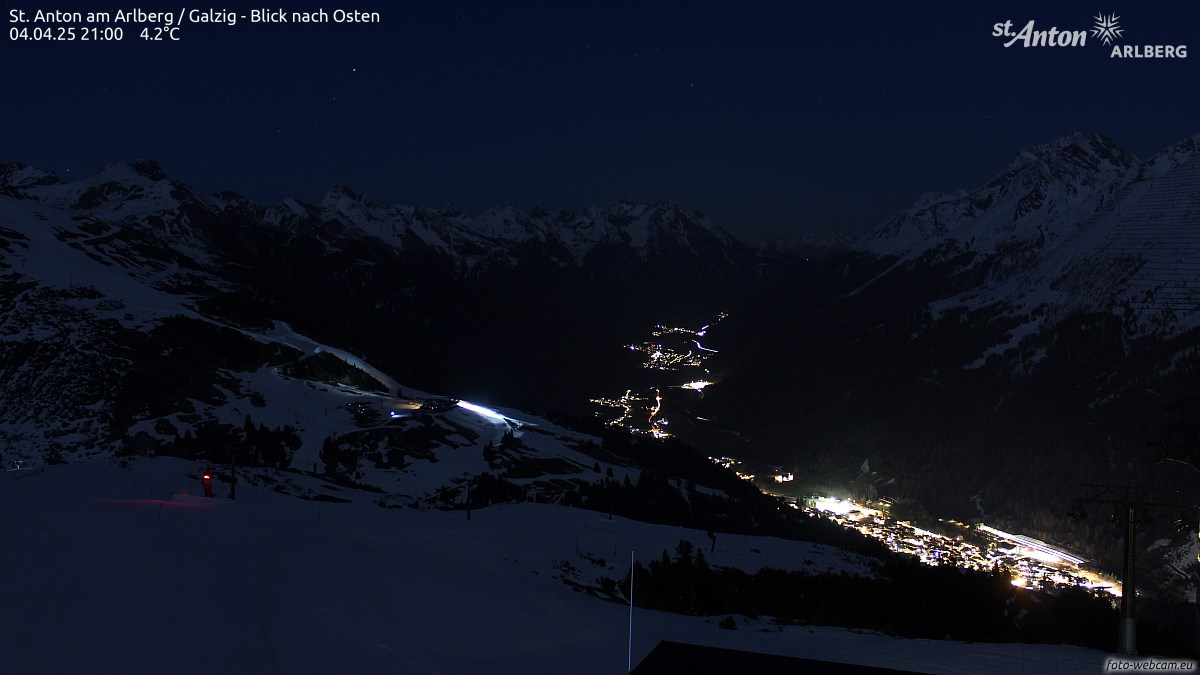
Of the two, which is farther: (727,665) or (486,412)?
(486,412)

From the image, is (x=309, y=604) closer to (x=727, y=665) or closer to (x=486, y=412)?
(x=727, y=665)

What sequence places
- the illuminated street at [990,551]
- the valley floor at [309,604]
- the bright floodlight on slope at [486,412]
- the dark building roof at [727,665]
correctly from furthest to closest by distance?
the illuminated street at [990,551] < the bright floodlight on slope at [486,412] < the valley floor at [309,604] < the dark building roof at [727,665]

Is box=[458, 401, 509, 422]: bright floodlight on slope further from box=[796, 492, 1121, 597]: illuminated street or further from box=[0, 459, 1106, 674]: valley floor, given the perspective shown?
box=[0, 459, 1106, 674]: valley floor

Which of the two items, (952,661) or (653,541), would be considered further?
(653,541)

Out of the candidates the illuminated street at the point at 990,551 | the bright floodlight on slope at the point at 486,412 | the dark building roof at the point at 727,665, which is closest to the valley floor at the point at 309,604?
the dark building roof at the point at 727,665

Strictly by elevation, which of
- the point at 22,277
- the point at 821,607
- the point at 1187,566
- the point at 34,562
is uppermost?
the point at 22,277

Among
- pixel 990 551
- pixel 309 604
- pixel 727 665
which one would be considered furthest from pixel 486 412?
pixel 727 665

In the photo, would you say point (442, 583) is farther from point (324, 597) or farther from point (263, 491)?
point (263, 491)

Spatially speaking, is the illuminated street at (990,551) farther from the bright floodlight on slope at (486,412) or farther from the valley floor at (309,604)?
the valley floor at (309,604)

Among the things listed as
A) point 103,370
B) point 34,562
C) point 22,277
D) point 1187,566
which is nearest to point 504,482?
point 103,370
